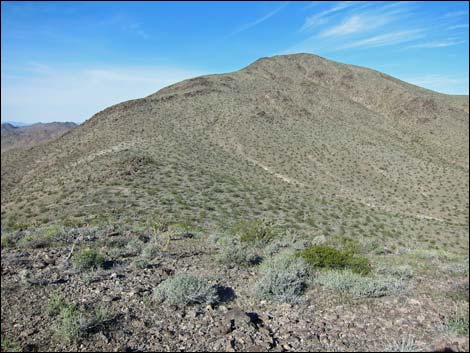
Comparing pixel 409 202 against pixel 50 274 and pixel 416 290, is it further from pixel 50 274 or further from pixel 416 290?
pixel 50 274

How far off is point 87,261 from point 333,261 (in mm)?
5814

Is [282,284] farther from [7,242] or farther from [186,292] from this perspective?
[7,242]

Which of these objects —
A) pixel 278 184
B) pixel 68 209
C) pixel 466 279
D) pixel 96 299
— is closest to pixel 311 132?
pixel 278 184

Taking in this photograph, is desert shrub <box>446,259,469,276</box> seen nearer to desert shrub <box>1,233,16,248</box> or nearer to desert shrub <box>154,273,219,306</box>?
desert shrub <box>154,273,219,306</box>

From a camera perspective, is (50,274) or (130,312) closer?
(130,312)

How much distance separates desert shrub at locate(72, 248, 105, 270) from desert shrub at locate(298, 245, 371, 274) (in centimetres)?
490

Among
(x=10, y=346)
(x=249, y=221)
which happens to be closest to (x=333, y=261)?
(x=10, y=346)

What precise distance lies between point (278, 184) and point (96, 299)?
28236 mm

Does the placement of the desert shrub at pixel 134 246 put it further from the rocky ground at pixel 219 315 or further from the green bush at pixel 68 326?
the green bush at pixel 68 326

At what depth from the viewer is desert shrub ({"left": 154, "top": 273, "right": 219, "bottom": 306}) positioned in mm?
6074

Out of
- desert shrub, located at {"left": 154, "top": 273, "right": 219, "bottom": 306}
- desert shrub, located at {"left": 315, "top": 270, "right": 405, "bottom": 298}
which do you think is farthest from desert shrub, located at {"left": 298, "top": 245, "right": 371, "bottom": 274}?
desert shrub, located at {"left": 154, "top": 273, "right": 219, "bottom": 306}

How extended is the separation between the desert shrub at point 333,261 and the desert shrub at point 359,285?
3.43 feet

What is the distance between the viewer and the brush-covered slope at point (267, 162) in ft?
80.8

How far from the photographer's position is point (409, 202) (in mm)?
34000
